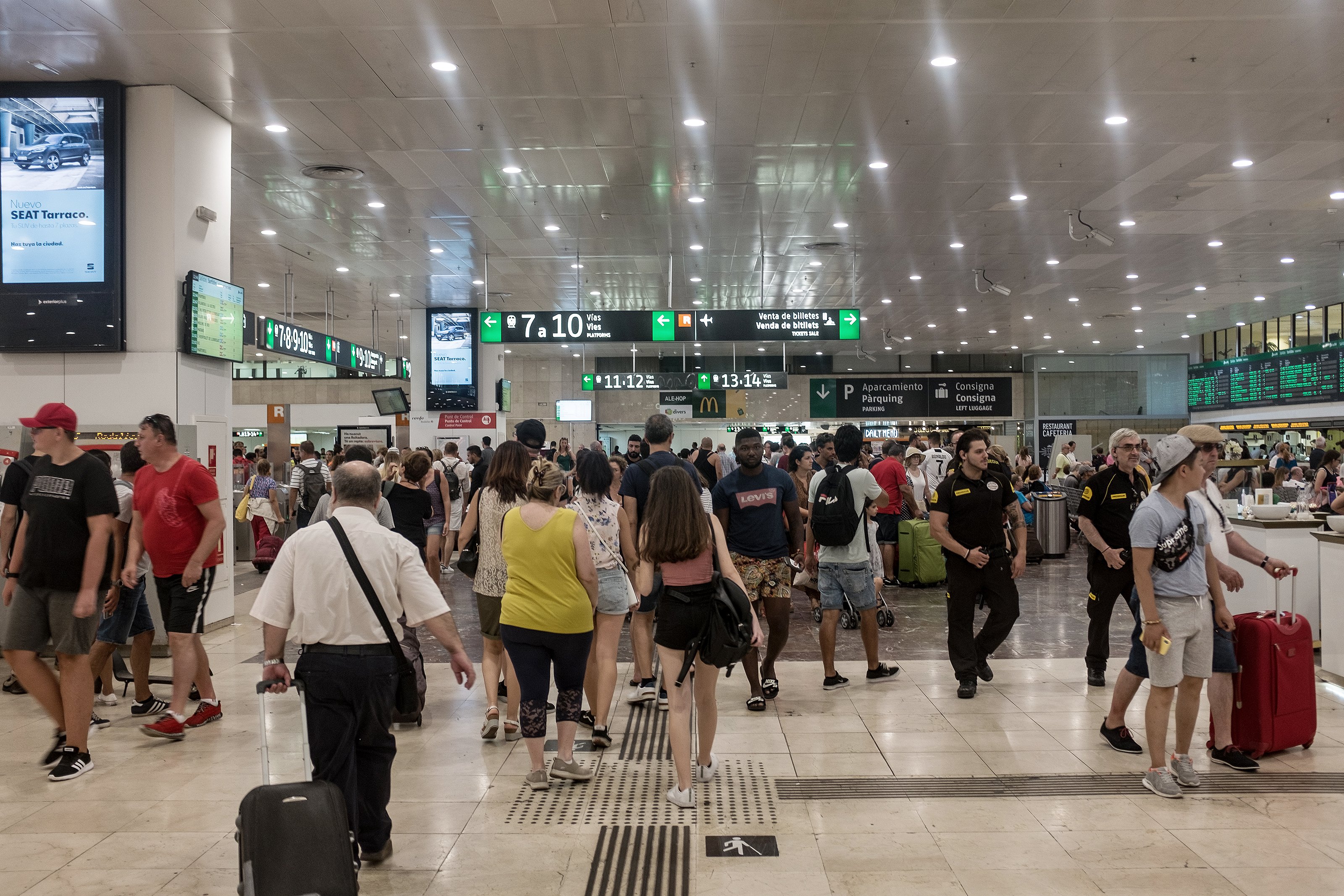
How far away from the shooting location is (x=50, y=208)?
26.6ft

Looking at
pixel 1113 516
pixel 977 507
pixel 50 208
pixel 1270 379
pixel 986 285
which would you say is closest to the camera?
pixel 1113 516

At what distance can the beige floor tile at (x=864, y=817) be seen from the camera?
3986 mm

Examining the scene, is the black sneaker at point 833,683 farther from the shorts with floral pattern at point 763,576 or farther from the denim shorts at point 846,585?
the shorts with floral pattern at point 763,576

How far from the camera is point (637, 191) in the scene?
11594mm

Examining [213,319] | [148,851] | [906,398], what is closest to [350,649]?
[148,851]

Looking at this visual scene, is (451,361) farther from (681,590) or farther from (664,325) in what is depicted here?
(681,590)

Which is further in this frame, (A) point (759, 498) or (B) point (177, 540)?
(A) point (759, 498)

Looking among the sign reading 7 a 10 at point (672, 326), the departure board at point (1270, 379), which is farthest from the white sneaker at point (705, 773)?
the departure board at point (1270, 379)

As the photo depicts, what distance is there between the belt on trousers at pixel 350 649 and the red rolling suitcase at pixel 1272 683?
161 inches

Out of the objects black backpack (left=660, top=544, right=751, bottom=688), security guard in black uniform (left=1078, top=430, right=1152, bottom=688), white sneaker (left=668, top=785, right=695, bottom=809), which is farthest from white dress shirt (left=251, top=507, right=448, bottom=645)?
security guard in black uniform (left=1078, top=430, right=1152, bottom=688)

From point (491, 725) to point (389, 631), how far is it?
7.14ft

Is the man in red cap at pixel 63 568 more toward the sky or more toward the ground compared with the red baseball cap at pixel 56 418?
more toward the ground

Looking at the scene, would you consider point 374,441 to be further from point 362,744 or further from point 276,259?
point 362,744

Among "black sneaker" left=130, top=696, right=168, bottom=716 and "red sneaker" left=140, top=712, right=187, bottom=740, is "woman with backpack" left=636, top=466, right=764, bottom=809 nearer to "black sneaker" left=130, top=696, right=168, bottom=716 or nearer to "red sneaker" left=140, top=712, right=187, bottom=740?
"red sneaker" left=140, top=712, right=187, bottom=740
